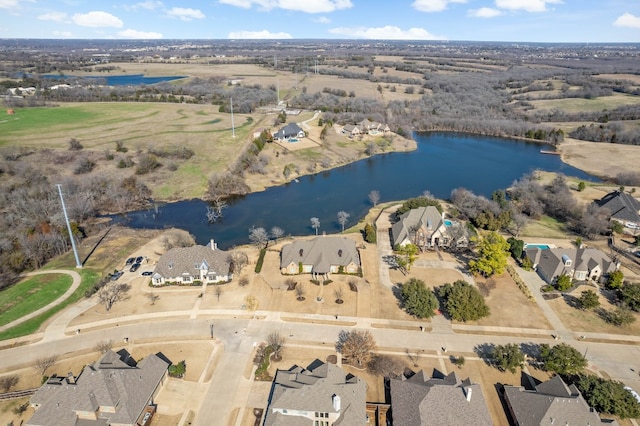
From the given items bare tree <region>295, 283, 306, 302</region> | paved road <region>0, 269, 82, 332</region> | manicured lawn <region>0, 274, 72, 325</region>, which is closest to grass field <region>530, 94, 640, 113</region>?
bare tree <region>295, 283, 306, 302</region>

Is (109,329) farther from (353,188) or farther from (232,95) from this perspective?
(232,95)

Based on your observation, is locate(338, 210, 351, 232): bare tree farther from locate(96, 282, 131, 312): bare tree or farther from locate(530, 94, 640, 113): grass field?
locate(530, 94, 640, 113): grass field

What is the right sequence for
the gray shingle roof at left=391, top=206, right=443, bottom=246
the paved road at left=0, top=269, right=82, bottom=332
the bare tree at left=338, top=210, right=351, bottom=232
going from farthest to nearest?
the bare tree at left=338, top=210, right=351, bottom=232 → the gray shingle roof at left=391, top=206, right=443, bottom=246 → the paved road at left=0, top=269, right=82, bottom=332

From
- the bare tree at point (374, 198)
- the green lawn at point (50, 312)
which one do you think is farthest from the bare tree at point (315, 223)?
the green lawn at point (50, 312)

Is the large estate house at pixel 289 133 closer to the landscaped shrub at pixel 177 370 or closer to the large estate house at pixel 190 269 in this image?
the large estate house at pixel 190 269

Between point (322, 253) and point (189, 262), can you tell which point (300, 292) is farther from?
point (189, 262)

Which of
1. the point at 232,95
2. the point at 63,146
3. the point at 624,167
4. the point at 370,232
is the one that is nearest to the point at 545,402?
the point at 370,232
